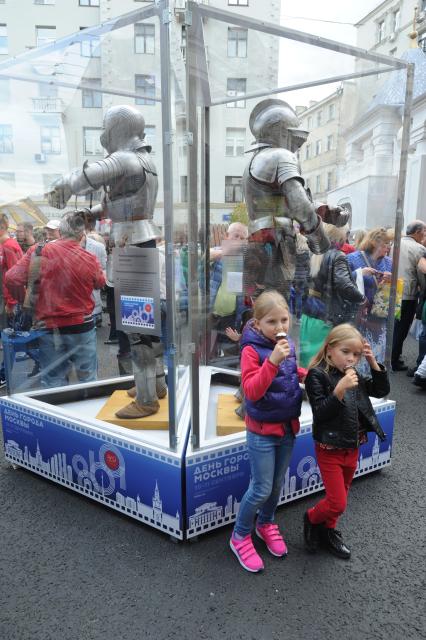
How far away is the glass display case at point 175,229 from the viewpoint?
206cm

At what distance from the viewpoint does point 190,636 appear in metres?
1.59

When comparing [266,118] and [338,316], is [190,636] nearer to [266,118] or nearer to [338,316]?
[338,316]

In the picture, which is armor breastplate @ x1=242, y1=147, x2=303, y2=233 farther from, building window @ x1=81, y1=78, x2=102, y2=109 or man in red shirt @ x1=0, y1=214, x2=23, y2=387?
man in red shirt @ x1=0, y1=214, x2=23, y2=387

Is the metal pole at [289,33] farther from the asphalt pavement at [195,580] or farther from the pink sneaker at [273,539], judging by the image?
the asphalt pavement at [195,580]

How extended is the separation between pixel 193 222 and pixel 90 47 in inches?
47.3

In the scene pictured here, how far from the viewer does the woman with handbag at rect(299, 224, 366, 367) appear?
2.90 m

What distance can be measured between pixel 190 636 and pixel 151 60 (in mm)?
2332

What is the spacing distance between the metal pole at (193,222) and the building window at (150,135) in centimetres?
28

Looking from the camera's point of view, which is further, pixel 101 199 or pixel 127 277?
pixel 101 199

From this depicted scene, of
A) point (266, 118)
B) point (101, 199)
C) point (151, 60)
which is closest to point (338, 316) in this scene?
point (266, 118)

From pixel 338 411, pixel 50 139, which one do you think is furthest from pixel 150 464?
pixel 50 139

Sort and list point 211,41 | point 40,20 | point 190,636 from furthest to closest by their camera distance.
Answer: point 40,20 → point 211,41 → point 190,636

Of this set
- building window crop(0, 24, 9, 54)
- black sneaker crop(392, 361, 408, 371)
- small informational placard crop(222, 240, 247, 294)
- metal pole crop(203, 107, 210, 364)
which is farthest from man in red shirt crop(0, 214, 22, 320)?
building window crop(0, 24, 9, 54)

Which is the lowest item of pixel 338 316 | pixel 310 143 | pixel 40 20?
pixel 338 316
